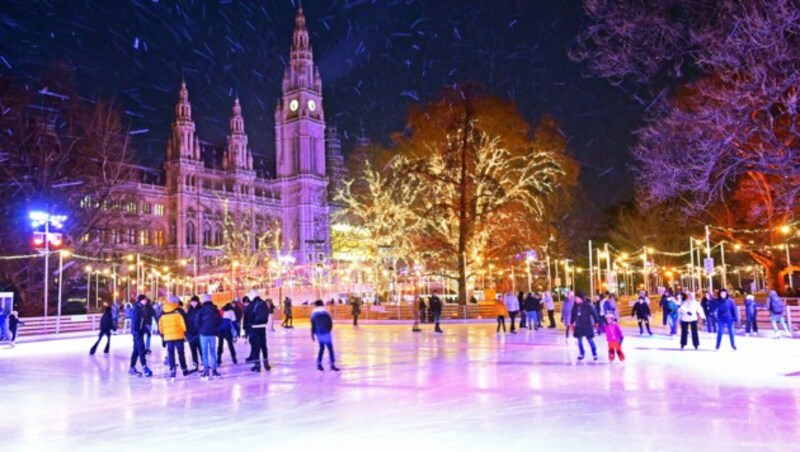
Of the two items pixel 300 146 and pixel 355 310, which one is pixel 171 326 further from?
pixel 300 146

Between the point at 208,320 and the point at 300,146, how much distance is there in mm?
102267

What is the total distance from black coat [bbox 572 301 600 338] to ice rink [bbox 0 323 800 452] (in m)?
0.58

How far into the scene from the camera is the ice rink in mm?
6422

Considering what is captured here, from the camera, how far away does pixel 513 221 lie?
2989 centimetres

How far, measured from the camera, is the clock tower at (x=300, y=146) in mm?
110750

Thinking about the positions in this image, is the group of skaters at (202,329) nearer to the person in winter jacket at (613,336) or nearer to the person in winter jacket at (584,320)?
the person in winter jacket at (584,320)

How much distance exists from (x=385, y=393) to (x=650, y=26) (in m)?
8.10

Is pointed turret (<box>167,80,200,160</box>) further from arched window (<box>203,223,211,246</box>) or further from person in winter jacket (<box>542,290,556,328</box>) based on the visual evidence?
person in winter jacket (<box>542,290,556,328</box>)

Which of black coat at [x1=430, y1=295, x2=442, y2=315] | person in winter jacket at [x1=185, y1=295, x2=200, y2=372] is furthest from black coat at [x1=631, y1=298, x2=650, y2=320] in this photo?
person in winter jacket at [x1=185, y1=295, x2=200, y2=372]

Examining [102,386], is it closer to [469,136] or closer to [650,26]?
[650,26]

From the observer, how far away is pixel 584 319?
515 inches

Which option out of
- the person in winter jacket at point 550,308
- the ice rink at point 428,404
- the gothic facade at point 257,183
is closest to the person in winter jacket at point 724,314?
the ice rink at point 428,404

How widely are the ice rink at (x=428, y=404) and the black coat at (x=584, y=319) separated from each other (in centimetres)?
58

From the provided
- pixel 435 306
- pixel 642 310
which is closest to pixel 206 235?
pixel 435 306
